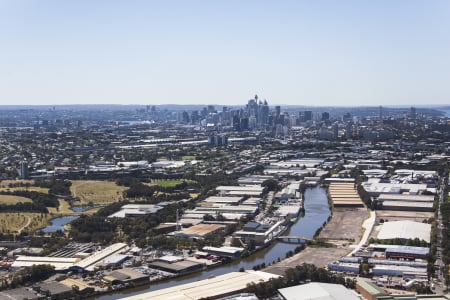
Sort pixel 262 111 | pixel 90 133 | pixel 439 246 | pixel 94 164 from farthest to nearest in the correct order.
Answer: pixel 262 111
pixel 90 133
pixel 94 164
pixel 439 246

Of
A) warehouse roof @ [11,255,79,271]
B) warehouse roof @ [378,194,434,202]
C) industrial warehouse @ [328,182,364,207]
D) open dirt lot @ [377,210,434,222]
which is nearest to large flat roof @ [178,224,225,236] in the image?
warehouse roof @ [11,255,79,271]

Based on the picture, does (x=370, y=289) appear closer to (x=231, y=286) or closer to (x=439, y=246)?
(x=231, y=286)

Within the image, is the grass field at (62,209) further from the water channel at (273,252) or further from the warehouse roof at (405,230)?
the warehouse roof at (405,230)

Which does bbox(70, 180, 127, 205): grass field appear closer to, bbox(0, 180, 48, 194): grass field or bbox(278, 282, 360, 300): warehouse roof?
bbox(0, 180, 48, 194): grass field

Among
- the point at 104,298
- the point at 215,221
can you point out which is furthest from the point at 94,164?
the point at 104,298

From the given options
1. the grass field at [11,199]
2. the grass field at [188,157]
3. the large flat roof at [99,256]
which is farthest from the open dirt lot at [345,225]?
the grass field at [188,157]

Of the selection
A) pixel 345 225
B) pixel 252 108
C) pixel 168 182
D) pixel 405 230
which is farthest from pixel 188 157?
pixel 252 108
